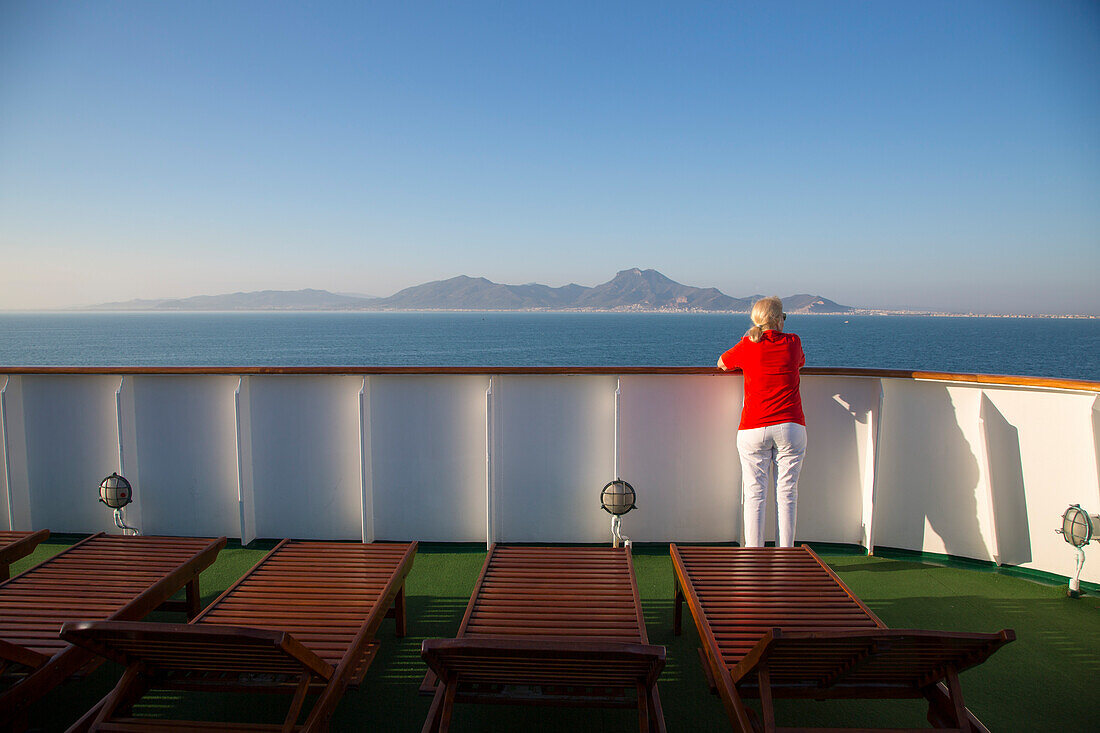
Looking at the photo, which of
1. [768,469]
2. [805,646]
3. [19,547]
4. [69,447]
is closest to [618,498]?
[768,469]

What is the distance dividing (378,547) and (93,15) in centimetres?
1249

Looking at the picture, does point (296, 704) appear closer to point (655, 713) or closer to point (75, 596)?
point (655, 713)

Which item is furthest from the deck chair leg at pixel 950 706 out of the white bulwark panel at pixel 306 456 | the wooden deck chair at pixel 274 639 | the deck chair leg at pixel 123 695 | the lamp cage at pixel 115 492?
the lamp cage at pixel 115 492

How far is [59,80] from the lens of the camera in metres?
19.7

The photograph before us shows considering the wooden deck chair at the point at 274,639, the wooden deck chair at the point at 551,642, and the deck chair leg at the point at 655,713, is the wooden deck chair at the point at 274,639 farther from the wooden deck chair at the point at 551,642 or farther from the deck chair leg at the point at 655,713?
the deck chair leg at the point at 655,713

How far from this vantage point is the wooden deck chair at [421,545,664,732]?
4.61ft

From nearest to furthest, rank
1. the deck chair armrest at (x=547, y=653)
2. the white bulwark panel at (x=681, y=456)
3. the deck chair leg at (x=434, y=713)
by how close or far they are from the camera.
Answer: the deck chair armrest at (x=547, y=653)
the deck chair leg at (x=434, y=713)
the white bulwark panel at (x=681, y=456)

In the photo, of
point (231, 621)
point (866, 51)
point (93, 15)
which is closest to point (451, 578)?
point (231, 621)

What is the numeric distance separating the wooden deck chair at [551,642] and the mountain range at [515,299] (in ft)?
365

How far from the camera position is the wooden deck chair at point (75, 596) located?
175cm

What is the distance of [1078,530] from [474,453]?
3.38 m

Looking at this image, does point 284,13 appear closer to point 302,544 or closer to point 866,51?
point 302,544

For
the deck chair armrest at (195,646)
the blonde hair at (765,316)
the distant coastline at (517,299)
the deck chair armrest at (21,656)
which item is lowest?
the deck chair armrest at (21,656)

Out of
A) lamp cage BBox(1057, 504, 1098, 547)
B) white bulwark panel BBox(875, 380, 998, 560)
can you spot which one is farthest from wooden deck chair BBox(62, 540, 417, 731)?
lamp cage BBox(1057, 504, 1098, 547)
